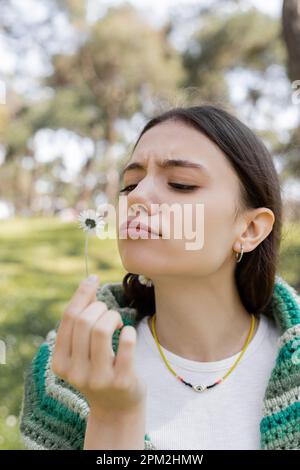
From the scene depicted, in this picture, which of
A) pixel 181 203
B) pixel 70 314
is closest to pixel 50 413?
pixel 70 314

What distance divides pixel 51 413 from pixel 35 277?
3.92 m

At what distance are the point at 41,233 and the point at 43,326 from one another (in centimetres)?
354

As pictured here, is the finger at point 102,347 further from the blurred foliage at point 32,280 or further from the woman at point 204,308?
the blurred foliage at point 32,280

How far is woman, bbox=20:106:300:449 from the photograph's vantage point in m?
1.41

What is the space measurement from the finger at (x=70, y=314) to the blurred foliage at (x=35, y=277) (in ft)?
3.50

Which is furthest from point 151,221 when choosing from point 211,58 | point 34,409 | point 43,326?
point 211,58

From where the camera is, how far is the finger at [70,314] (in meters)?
1.10

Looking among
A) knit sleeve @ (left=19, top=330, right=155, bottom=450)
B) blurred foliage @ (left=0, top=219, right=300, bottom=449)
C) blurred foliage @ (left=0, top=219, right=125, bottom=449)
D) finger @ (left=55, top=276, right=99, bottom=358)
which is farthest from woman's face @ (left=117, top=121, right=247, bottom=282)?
blurred foliage @ (left=0, top=219, right=125, bottom=449)

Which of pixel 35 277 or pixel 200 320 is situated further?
pixel 35 277

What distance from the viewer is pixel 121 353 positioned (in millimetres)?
1044

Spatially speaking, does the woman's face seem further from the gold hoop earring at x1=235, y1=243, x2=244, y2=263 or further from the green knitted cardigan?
the green knitted cardigan

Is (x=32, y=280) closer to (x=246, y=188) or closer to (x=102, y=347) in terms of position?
(x=246, y=188)

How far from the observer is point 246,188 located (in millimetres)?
1602

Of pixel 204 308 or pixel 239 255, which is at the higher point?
pixel 239 255
